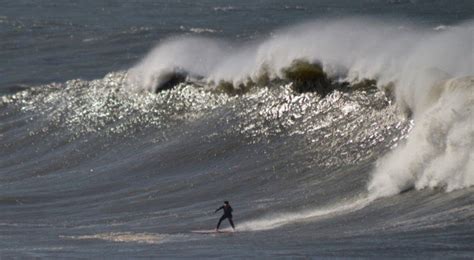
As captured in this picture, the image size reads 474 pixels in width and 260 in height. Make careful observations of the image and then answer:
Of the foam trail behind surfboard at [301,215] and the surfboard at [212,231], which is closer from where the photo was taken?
the surfboard at [212,231]

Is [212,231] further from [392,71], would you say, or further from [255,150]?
[392,71]

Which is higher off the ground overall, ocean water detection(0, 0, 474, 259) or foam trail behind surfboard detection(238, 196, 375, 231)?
ocean water detection(0, 0, 474, 259)

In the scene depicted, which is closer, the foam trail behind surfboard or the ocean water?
the ocean water

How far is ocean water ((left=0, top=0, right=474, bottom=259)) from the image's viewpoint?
1769 centimetres

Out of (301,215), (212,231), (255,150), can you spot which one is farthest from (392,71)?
(212,231)

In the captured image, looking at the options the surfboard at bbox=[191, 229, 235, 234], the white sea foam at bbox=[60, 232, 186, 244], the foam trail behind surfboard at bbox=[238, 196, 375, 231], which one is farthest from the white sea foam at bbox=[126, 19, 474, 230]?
the white sea foam at bbox=[60, 232, 186, 244]

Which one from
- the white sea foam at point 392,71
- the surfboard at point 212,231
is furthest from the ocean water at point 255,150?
the surfboard at point 212,231

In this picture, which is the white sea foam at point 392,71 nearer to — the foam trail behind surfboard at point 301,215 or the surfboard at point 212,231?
the foam trail behind surfboard at point 301,215

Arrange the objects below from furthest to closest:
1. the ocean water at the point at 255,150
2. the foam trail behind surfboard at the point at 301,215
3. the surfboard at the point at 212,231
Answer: the foam trail behind surfboard at the point at 301,215
the surfboard at the point at 212,231
the ocean water at the point at 255,150

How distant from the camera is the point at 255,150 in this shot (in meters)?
25.4

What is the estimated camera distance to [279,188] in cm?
2248

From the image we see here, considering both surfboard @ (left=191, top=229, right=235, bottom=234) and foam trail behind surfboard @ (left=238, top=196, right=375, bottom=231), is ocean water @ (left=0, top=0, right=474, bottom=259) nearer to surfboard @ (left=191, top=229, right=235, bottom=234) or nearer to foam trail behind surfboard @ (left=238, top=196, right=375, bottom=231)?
foam trail behind surfboard @ (left=238, top=196, right=375, bottom=231)

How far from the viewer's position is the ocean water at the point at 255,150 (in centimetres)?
1769

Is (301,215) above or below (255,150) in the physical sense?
below
